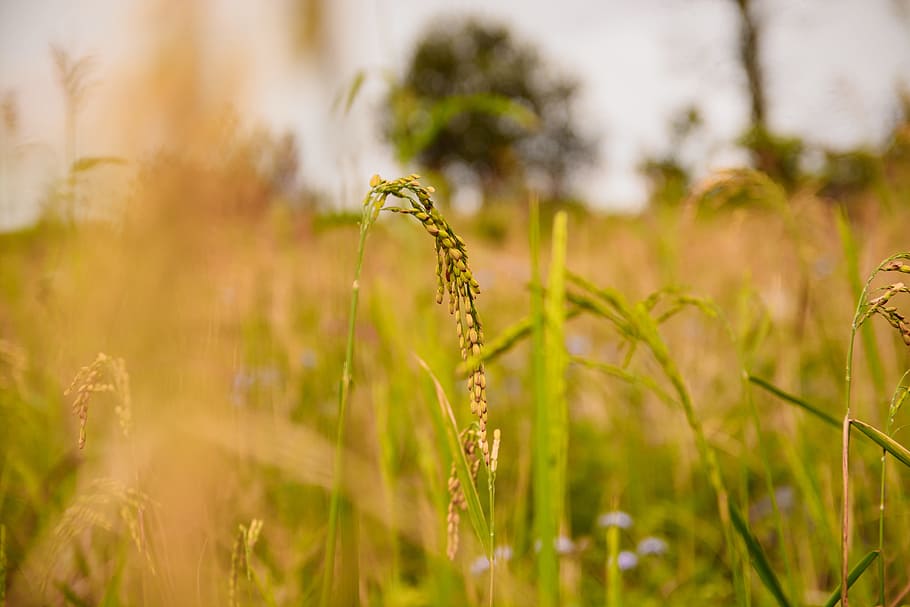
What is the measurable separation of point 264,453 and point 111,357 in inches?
12.7

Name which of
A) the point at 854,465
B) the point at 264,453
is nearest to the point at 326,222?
the point at 264,453

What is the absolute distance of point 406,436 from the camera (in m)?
1.71

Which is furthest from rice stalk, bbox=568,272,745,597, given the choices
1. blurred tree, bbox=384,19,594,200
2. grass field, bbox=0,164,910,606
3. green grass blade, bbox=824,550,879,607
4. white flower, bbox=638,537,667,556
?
blurred tree, bbox=384,19,594,200

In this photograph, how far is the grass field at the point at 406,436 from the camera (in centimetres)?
26

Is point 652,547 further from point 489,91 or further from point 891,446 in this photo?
point 489,91

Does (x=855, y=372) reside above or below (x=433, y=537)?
above

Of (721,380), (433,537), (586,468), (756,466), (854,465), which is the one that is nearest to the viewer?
(433,537)

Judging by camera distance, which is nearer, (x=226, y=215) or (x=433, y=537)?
(x=226, y=215)

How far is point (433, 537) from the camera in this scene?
3.10 ft

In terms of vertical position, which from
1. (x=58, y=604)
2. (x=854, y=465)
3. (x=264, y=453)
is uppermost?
(x=264, y=453)

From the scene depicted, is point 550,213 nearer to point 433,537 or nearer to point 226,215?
point 433,537

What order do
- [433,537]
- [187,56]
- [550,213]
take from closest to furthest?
[187,56]
[433,537]
[550,213]

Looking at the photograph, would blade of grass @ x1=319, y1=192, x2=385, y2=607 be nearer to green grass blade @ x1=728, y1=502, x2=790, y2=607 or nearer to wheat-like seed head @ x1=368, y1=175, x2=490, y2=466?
wheat-like seed head @ x1=368, y1=175, x2=490, y2=466

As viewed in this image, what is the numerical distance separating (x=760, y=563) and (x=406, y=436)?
1.23 metres
